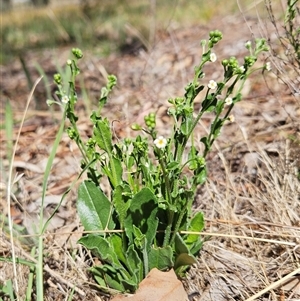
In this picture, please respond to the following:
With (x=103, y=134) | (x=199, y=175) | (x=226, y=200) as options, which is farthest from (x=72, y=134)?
(x=226, y=200)

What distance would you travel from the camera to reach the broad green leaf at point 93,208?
1.34 meters

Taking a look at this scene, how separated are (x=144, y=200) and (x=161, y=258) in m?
0.16

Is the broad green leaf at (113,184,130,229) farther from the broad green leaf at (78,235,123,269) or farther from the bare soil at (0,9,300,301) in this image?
the bare soil at (0,9,300,301)

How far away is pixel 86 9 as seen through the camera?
632 centimetres

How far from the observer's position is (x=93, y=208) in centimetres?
135

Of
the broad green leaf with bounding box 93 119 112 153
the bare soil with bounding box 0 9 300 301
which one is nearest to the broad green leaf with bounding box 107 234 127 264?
the bare soil with bounding box 0 9 300 301

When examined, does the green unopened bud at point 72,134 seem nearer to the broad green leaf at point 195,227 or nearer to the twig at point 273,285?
the broad green leaf at point 195,227

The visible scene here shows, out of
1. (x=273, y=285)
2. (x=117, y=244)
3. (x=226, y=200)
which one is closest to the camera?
(x=273, y=285)

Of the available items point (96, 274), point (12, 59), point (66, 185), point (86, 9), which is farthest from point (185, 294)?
point (86, 9)

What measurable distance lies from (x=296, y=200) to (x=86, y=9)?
5.31 m

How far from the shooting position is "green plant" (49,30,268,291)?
1.21 metres

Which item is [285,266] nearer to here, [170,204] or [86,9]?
[170,204]

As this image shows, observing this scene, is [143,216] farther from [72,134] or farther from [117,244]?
[72,134]

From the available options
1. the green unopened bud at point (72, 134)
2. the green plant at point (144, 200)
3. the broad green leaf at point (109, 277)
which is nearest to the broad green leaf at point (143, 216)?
the green plant at point (144, 200)
